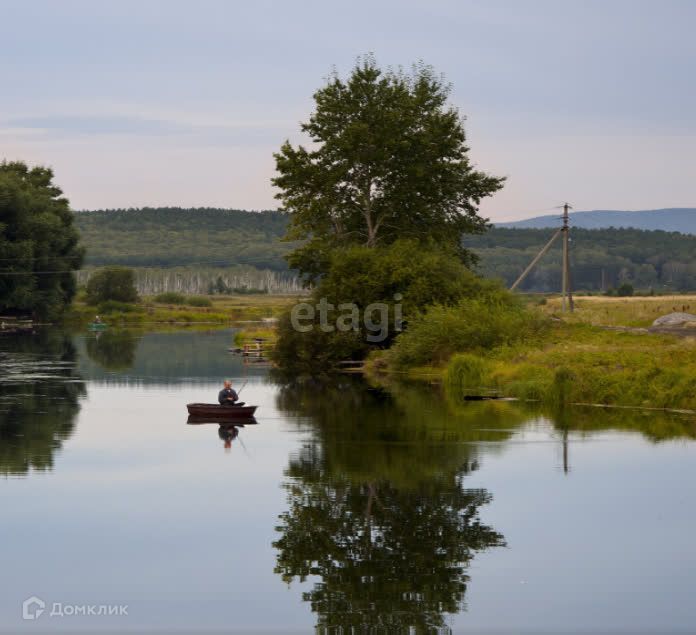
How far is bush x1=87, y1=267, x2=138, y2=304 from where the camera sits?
138 meters

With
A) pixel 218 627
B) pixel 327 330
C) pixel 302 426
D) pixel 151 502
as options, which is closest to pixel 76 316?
pixel 327 330

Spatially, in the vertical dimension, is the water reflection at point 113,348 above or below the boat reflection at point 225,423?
below

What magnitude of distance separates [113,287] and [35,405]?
9889cm

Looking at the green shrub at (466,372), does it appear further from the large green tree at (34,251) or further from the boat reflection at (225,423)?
the large green tree at (34,251)

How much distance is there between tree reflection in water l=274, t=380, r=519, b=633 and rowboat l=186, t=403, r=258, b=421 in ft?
6.70

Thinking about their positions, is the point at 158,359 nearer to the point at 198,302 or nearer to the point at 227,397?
the point at 227,397

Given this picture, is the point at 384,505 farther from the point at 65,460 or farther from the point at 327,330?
the point at 327,330

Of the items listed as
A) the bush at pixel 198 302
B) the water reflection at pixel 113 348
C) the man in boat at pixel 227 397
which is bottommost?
the water reflection at pixel 113 348

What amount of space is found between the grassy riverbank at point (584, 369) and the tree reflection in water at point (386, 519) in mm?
4184

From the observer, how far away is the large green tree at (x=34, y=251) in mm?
111375

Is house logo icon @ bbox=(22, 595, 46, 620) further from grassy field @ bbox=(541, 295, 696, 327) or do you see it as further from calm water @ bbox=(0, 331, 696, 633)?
grassy field @ bbox=(541, 295, 696, 327)

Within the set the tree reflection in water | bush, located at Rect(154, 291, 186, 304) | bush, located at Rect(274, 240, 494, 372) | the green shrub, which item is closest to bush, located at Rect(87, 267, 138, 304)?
bush, located at Rect(154, 291, 186, 304)

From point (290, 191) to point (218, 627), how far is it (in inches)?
2045

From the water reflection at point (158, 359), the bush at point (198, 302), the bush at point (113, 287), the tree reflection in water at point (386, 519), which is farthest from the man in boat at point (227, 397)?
the bush at point (198, 302)
